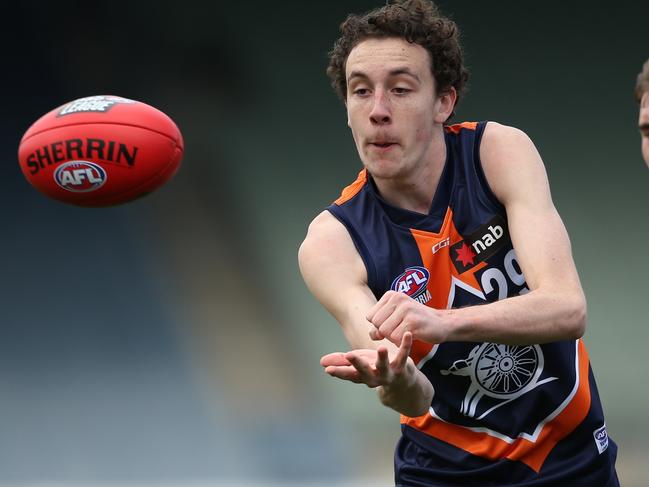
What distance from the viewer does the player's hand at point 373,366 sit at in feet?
7.96

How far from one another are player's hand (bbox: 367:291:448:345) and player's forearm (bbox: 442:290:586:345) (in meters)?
0.04

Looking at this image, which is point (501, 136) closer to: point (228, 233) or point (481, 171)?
point (481, 171)

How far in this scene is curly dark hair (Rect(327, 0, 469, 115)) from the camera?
319cm

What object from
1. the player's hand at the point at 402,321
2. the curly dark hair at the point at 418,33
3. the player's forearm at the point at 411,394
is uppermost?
the curly dark hair at the point at 418,33

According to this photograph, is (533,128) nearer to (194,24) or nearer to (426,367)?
(194,24)

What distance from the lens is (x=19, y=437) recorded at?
23.5 ft

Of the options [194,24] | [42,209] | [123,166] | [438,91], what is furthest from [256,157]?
[438,91]

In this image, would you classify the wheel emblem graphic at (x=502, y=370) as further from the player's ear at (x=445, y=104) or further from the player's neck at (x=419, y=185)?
the player's ear at (x=445, y=104)

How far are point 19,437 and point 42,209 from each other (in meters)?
1.62

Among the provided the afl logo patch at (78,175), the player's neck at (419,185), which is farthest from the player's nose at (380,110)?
the afl logo patch at (78,175)

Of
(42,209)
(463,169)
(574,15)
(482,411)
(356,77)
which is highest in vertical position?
(574,15)

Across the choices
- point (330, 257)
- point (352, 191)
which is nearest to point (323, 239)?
point (330, 257)

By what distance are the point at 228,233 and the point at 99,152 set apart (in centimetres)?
358

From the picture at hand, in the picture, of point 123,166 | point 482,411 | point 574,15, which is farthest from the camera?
point 574,15
